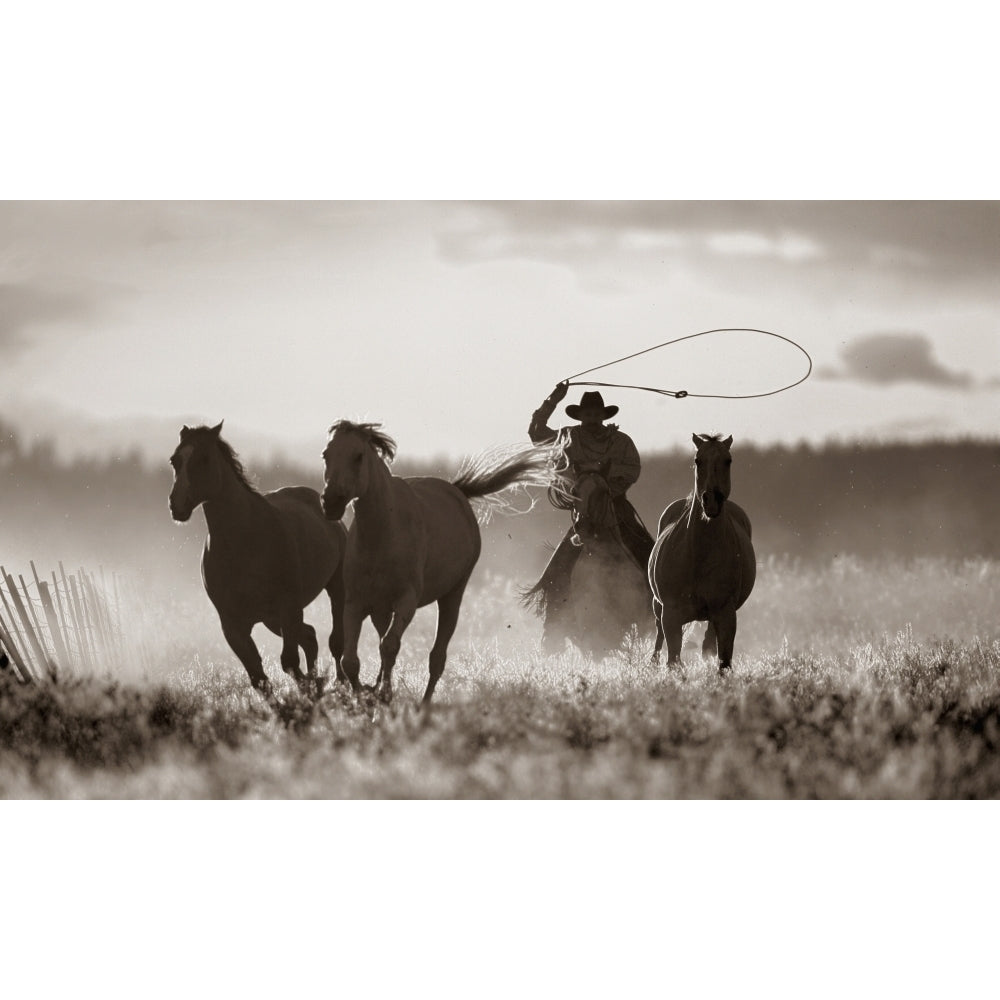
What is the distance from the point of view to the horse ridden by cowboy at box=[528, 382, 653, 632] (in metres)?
5.70

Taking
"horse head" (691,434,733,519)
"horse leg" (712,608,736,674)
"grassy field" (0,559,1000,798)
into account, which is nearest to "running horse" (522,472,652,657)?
"grassy field" (0,559,1000,798)

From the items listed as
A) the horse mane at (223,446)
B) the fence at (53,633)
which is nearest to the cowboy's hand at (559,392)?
the horse mane at (223,446)

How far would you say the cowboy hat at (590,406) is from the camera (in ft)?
18.7

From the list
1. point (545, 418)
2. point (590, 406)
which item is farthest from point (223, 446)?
point (590, 406)

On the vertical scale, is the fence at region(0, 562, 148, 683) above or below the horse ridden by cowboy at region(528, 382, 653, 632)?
below

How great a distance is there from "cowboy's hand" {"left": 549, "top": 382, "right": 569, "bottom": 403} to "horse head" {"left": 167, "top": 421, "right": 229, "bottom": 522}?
1.60m

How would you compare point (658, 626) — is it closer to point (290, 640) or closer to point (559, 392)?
point (559, 392)

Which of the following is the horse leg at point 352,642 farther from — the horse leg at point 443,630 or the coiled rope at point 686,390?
the coiled rope at point 686,390

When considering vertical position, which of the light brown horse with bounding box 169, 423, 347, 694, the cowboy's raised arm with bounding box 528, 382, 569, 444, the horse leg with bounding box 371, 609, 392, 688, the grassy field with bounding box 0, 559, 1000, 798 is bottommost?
the grassy field with bounding box 0, 559, 1000, 798

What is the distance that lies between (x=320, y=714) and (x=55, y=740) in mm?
1223

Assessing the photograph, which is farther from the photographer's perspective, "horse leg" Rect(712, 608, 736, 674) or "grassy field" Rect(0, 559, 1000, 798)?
"horse leg" Rect(712, 608, 736, 674)

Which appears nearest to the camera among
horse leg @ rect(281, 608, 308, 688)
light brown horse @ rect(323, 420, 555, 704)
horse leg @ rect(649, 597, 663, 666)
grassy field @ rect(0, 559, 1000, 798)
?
grassy field @ rect(0, 559, 1000, 798)

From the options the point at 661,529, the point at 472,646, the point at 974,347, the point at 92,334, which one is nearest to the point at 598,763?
the point at 472,646

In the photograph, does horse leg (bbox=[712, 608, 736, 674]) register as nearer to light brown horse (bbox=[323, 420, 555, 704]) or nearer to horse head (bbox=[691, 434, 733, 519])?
horse head (bbox=[691, 434, 733, 519])
